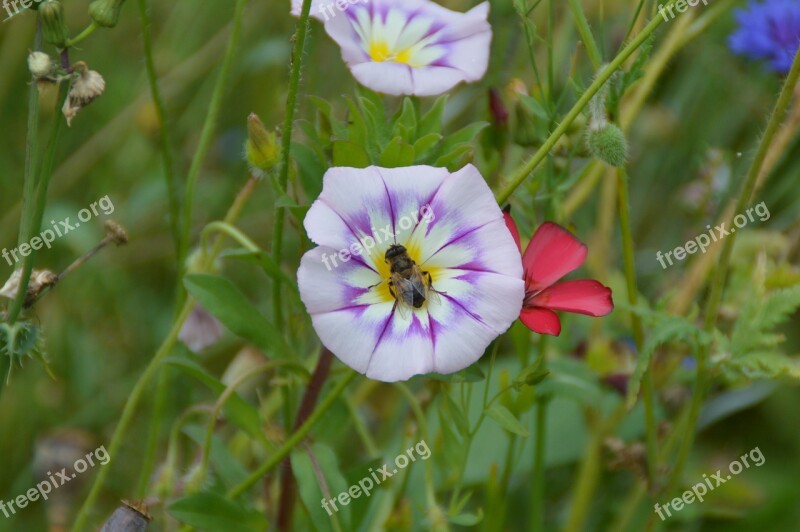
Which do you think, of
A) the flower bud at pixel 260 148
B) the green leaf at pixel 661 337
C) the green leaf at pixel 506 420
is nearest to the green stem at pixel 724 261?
the green leaf at pixel 661 337

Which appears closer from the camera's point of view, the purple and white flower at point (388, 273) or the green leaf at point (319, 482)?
the purple and white flower at point (388, 273)

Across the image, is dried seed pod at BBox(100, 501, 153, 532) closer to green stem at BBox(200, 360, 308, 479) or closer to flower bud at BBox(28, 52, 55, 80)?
green stem at BBox(200, 360, 308, 479)

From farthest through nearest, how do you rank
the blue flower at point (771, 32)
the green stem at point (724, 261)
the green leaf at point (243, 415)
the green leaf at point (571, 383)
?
the blue flower at point (771, 32)
the green leaf at point (571, 383)
the green leaf at point (243, 415)
the green stem at point (724, 261)

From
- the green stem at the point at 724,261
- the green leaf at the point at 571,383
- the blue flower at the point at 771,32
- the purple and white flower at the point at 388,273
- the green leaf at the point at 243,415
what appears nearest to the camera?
the purple and white flower at the point at 388,273

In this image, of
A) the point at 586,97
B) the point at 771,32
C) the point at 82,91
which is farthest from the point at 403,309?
the point at 771,32

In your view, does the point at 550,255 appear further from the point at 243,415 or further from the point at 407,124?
the point at 243,415

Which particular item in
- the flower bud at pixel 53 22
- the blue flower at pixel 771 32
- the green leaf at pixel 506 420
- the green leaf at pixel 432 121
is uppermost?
the blue flower at pixel 771 32

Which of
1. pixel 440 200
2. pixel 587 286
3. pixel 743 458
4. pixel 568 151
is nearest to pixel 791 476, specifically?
pixel 743 458

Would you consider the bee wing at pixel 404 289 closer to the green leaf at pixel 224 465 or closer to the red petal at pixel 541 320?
the red petal at pixel 541 320
